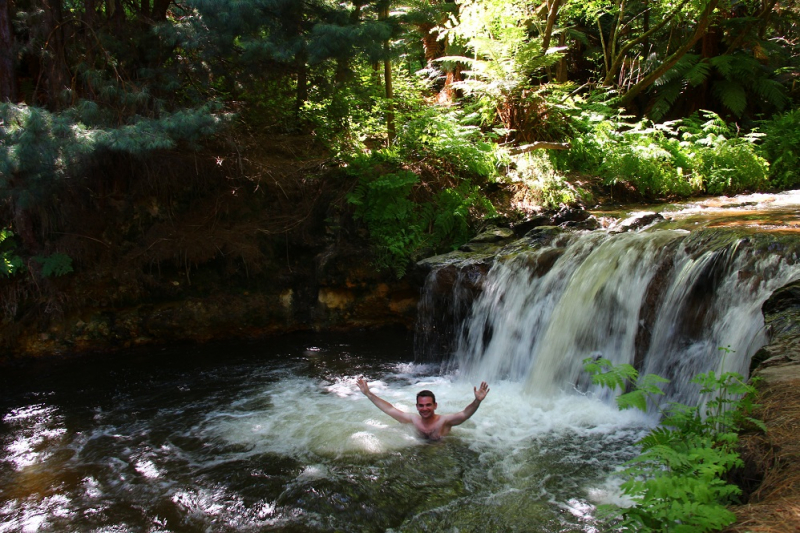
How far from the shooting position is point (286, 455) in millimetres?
5066

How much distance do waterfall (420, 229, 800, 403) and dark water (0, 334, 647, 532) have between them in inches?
19.7

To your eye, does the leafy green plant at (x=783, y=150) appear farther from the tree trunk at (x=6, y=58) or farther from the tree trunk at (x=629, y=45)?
the tree trunk at (x=6, y=58)

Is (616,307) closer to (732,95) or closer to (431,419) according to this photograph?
(431,419)

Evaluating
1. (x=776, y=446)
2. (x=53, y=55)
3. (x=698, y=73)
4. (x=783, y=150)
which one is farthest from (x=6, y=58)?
(x=698, y=73)

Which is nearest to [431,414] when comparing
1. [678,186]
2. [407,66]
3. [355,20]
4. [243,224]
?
[243,224]

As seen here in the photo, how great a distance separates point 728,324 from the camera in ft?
16.1

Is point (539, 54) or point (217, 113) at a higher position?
point (539, 54)

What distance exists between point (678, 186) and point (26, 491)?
33.7 feet

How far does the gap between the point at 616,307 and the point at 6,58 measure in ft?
28.0

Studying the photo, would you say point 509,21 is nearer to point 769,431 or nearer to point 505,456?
point 505,456

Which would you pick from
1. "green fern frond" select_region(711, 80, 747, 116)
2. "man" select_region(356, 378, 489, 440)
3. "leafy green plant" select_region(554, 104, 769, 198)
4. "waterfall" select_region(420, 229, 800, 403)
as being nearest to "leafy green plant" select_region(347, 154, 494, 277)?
"waterfall" select_region(420, 229, 800, 403)

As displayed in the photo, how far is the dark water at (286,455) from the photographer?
405cm

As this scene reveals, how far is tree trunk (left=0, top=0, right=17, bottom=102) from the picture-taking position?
298 inches

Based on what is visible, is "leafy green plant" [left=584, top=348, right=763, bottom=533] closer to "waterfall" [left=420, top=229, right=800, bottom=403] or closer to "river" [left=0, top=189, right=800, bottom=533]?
"river" [left=0, top=189, right=800, bottom=533]
